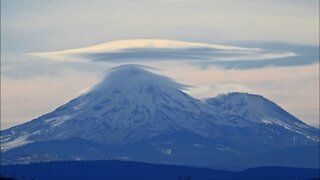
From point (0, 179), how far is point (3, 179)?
1.16 m

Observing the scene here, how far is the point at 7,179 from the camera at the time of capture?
18312 centimetres

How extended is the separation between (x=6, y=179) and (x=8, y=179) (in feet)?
2.17

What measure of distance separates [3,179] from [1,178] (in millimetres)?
1085

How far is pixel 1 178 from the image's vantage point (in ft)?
600

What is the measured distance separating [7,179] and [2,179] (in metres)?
1.83

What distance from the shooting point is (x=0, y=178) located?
182m

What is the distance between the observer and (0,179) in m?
181

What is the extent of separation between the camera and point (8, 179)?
183500 millimetres

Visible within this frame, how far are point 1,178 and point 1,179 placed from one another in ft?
5.37

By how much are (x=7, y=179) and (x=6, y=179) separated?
10.8 inches

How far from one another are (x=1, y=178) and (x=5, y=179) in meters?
0.60

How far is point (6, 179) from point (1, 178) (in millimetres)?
735

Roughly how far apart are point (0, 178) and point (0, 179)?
5.79 feet
